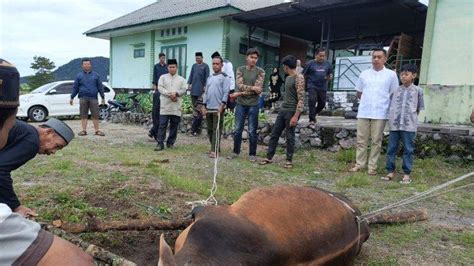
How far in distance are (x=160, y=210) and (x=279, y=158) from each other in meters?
3.88

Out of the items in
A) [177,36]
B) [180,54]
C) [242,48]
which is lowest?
[180,54]

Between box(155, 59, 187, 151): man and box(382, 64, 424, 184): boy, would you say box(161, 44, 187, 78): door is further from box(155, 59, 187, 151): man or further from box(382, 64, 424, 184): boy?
box(382, 64, 424, 184): boy

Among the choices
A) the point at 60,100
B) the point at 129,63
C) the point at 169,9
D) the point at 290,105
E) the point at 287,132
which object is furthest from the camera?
the point at 129,63

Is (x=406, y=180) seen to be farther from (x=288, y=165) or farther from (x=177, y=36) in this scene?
(x=177, y=36)

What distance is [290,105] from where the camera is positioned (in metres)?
6.27

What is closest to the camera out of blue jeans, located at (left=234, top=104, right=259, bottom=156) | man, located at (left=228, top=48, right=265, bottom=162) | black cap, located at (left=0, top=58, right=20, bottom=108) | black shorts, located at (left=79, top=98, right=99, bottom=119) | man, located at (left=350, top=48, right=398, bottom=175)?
black cap, located at (left=0, top=58, right=20, bottom=108)

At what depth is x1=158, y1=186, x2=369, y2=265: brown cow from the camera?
5.48ft

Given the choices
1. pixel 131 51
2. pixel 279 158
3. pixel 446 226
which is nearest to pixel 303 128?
pixel 279 158

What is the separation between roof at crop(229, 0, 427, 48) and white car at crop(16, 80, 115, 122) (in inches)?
277

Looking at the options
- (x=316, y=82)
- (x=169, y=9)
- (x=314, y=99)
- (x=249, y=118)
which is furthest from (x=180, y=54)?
(x=249, y=118)

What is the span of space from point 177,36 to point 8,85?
16.1m

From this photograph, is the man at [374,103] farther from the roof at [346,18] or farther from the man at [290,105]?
the roof at [346,18]

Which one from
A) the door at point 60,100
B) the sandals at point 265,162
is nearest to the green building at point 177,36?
the door at point 60,100

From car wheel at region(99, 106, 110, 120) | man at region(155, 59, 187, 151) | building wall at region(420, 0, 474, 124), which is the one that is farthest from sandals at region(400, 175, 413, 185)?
car wheel at region(99, 106, 110, 120)
